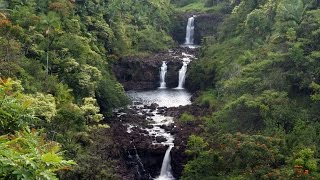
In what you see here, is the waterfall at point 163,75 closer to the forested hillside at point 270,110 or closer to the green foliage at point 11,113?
the forested hillside at point 270,110

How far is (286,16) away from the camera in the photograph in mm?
33531

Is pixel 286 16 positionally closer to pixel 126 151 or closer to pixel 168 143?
pixel 168 143

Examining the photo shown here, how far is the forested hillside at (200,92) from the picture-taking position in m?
21.7

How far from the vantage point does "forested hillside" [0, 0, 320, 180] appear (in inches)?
854

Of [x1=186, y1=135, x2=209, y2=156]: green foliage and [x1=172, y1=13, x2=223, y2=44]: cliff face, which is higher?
[x1=172, y1=13, x2=223, y2=44]: cliff face

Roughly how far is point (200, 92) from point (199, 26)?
23993 millimetres

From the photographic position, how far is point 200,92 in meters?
43.2

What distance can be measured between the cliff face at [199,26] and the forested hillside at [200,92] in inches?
615

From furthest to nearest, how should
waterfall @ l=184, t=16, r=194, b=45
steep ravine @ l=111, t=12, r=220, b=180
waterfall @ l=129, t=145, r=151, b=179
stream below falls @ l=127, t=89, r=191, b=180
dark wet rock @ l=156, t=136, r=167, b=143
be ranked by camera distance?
waterfall @ l=184, t=16, r=194, b=45
dark wet rock @ l=156, t=136, r=167, b=143
stream below falls @ l=127, t=89, r=191, b=180
steep ravine @ l=111, t=12, r=220, b=180
waterfall @ l=129, t=145, r=151, b=179

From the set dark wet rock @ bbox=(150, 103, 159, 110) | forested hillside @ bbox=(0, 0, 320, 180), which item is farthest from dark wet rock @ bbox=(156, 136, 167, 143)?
dark wet rock @ bbox=(150, 103, 159, 110)

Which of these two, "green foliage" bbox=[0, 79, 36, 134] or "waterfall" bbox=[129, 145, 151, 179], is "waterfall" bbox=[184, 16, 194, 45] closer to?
"waterfall" bbox=[129, 145, 151, 179]

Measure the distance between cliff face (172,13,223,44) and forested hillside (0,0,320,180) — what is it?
1563cm

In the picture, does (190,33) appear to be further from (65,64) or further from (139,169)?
(139,169)

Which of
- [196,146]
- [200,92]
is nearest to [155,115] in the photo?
[200,92]
